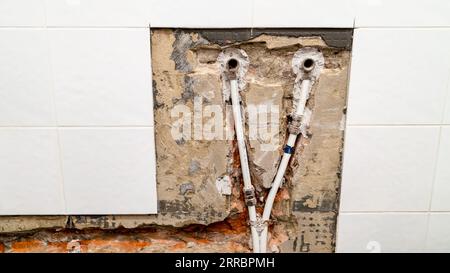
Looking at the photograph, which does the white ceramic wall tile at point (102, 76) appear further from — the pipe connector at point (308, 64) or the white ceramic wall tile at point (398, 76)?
the white ceramic wall tile at point (398, 76)

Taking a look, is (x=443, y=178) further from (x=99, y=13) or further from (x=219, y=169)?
(x=99, y=13)

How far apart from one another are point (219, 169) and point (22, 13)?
0.80 metres

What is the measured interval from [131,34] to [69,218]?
697 millimetres

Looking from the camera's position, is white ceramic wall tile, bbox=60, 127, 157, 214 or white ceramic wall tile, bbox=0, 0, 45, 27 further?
white ceramic wall tile, bbox=60, 127, 157, 214

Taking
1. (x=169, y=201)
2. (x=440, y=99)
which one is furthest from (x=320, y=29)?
(x=169, y=201)

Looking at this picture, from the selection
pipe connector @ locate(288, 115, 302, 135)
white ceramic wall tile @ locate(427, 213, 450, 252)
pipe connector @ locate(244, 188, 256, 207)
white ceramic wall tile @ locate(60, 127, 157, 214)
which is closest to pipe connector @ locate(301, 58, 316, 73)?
pipe connector @ locate(288, 115, 302, 135)

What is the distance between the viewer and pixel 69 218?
123 cm

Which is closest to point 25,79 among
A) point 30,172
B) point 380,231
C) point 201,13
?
point 30,172

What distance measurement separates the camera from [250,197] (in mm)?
1203

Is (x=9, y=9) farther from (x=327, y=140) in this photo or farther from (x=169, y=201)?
(x=327, y=140)

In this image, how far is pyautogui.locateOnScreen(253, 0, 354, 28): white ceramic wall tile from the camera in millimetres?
1056

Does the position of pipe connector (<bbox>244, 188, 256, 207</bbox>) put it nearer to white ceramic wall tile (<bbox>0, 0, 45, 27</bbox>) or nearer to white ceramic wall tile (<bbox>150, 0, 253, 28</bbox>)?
white ceramic wall tile (<bbox>150, 0, 253, 28</bbox>)

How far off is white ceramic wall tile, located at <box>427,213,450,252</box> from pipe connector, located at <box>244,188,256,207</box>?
658mm
